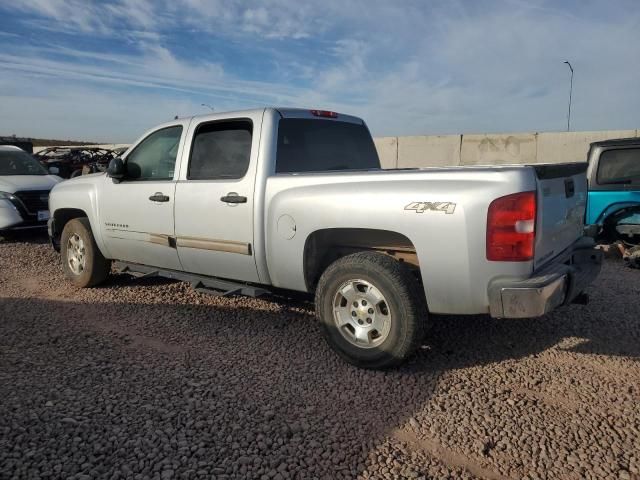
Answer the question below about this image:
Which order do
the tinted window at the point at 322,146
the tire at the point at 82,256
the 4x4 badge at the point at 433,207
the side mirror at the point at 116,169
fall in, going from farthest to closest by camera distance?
the tire at the point at 82,256
the side mirror at the point at 116,169
the tinted window at the point at 322,146
the 4x4 badge at the point at 433,207

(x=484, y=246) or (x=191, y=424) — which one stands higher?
(x=484, y=246)

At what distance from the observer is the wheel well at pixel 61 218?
6.15 m

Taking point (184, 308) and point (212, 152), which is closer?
point (212, 152)

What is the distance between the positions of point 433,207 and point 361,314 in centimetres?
98

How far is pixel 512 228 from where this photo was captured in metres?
3.10

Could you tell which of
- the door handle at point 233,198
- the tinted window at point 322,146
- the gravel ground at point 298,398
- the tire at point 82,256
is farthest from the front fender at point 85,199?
the tinted window at point 322,146

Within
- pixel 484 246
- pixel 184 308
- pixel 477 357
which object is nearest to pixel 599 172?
pixel 477 357

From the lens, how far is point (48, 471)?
2.49 metres

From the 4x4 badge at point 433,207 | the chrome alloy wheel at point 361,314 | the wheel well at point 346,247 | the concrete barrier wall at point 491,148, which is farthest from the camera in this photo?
the concrete barrier wall at point 491,148

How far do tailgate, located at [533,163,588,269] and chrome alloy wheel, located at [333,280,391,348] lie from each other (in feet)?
3.54

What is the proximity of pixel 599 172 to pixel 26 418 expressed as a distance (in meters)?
7.61

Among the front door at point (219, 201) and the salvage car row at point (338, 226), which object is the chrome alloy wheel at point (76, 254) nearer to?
the salvage car row at point (338, 226)

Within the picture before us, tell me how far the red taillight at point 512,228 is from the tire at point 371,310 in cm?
64

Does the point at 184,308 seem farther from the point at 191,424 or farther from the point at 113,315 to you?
the point at 191,424
